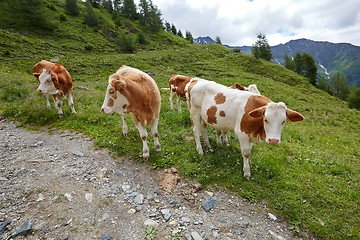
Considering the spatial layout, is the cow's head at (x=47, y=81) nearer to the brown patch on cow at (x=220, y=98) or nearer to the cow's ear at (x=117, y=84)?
the cow's ear at (x=117, y=84)

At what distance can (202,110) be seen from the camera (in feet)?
26.1

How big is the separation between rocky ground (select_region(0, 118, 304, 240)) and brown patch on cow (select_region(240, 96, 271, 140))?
178 centimetres

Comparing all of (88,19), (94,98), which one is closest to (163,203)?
(94,98)

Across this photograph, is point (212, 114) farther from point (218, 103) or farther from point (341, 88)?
point (341, 88)

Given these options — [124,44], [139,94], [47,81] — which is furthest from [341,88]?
[47,81]

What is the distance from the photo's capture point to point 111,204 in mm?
5918

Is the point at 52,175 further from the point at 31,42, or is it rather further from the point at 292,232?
the point at 31,42

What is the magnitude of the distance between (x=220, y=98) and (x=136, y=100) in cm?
260

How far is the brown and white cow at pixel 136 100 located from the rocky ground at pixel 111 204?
1.32 m

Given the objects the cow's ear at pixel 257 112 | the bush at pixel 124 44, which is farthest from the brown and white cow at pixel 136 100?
the bush at pixel 124 44

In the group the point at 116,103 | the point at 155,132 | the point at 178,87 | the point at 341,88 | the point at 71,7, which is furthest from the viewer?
the point at 341,88

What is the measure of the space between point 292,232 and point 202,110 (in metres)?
4.16

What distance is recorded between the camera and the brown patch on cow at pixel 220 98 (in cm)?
745

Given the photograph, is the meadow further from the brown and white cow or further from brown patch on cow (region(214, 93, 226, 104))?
brown patch on cow (region(214, 93, 226, 104))
